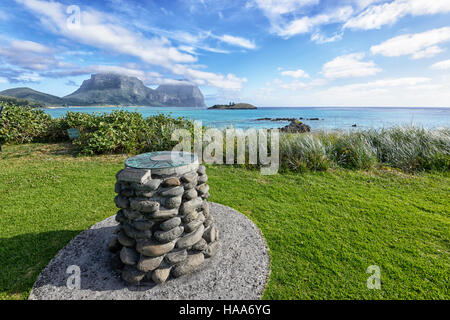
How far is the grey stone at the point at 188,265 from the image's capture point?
257 cm

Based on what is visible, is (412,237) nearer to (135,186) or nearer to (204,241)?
(204,241)

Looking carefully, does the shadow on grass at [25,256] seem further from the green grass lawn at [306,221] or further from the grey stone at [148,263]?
the grey stone at [148,263]

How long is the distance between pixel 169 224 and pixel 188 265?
2.14 ft

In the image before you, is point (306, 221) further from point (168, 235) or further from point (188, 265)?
point (168, 235)

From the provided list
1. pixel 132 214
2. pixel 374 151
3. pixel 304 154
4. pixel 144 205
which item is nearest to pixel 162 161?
pixel 144 205

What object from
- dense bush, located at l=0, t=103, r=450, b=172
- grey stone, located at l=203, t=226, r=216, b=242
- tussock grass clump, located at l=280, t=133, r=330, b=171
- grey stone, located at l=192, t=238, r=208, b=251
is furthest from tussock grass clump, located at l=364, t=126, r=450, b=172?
grey stone, located at l=192, t=238, r=208, b=251

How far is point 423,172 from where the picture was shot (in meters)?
6.25

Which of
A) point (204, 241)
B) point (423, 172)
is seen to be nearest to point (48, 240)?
point (204, 241)

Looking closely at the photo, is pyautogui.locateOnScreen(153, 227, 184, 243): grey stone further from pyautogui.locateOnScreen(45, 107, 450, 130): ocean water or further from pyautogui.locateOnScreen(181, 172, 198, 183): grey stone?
Result: pyautogui.locateOnScreen(45, 107, 450, 130): ocean water

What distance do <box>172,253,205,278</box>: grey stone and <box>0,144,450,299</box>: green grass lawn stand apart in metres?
0.99

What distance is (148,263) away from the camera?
8.02 feet

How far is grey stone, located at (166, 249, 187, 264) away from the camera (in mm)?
2543

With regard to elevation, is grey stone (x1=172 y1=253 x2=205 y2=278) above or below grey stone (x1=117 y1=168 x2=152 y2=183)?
below

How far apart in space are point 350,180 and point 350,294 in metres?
4.25
